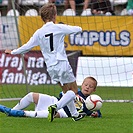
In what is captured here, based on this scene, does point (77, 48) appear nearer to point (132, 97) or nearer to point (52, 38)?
point (132, 97)

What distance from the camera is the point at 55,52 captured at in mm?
8992

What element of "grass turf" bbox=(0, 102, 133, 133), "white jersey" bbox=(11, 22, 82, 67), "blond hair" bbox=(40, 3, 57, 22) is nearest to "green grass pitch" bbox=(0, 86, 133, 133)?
"grass turf" bbox=(0, 102, 133, 133)

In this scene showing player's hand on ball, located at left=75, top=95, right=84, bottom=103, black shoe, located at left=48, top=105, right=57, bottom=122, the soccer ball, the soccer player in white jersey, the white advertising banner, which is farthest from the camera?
the white advertising banner

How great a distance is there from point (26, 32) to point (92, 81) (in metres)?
7.09

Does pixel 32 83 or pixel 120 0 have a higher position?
pixel 120 0

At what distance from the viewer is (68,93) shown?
8906mm

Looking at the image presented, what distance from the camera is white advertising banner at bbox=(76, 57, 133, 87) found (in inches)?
609

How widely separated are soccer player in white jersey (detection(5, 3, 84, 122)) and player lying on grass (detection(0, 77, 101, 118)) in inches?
20.1

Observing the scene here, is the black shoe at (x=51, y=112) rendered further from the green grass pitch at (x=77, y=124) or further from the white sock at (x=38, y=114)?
the white sock at (x=38, y=114)

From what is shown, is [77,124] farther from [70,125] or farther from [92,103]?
[92,103]

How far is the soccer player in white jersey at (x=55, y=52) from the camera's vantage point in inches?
352

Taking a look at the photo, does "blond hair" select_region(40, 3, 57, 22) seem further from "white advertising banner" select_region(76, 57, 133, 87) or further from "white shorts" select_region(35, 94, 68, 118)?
"white advertising banner" select_region(76, 57, 133, 87)

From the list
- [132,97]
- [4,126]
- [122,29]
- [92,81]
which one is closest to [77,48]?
[122,29]

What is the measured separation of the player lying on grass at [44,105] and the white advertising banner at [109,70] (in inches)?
225
